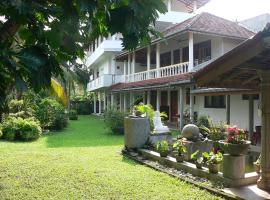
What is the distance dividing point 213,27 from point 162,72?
4.89 meters

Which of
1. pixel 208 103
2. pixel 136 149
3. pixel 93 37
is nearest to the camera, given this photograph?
pixel 93 37

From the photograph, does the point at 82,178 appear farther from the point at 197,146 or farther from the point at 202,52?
the point at 202,52

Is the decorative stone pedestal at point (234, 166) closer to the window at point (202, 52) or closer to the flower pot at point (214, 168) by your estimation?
the flower pot at point (214, 168)

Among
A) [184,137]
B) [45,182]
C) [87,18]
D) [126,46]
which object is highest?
[87,18]

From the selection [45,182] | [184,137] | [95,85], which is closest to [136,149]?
[184,137]

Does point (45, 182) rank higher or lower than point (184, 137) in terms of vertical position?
lower

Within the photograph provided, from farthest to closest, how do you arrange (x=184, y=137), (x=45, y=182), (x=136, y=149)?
(x=136, y=149)
(x=184, y=137)
(x=45, y=182)

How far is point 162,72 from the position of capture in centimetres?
2289

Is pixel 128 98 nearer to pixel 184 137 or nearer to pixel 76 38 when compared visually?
pixel 184 137

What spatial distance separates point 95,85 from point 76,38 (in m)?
35.2

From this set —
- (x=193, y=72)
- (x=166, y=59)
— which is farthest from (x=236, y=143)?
(x=166, y=59)

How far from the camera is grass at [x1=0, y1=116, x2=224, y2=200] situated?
6898 mm

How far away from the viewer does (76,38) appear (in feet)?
6.68

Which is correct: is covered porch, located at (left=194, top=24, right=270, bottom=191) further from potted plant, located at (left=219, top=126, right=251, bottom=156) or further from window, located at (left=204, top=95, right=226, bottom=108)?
window, located at (left=204, top=95, right=226, bottom=108)
